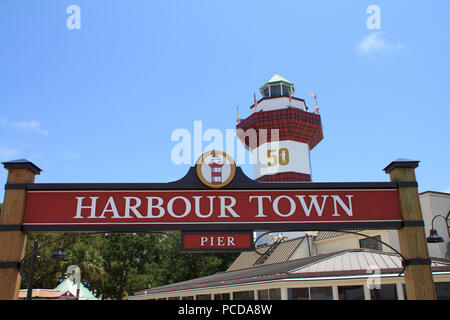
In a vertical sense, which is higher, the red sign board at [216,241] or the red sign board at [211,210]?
the red sign board at [211,210]

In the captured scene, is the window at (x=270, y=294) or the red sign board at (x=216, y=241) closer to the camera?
the red sign board at (x=216, y=241)

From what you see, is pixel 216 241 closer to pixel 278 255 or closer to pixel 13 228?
pixel 13 228

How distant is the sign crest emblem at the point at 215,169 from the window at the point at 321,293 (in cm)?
884

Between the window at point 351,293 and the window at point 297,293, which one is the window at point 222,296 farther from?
the window at point 351,293

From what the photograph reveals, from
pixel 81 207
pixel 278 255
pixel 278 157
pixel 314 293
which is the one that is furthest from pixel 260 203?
pixel 278 157

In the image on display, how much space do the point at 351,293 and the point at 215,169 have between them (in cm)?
927

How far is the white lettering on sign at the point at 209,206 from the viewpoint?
21.5ft

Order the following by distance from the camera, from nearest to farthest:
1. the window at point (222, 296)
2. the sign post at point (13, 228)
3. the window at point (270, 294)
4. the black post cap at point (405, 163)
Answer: the sign post at point (13, 228) < the black post cap at point (405, 163) < the window at point (270, 294) < the window at point (222, 296)

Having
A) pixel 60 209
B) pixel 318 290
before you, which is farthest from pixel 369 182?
pixel 318 290

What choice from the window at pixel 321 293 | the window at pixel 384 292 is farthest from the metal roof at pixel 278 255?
the window at pixel 384 292

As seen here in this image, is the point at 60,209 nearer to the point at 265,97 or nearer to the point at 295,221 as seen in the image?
the point at 295,221

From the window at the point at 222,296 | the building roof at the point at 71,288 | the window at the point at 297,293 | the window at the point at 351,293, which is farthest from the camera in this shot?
the building roof at the point at 71,288

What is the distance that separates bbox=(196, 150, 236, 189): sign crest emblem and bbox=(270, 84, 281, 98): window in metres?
36.4

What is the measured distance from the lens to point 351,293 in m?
13.7
